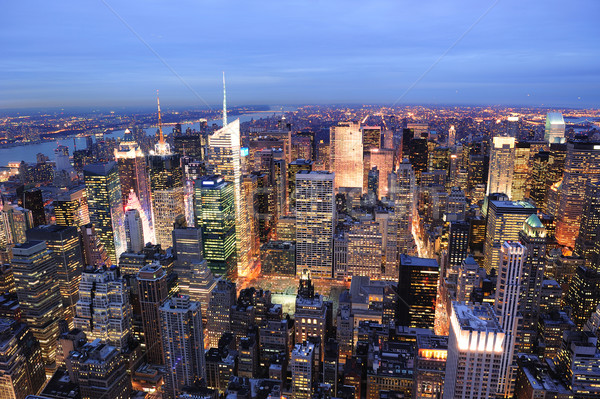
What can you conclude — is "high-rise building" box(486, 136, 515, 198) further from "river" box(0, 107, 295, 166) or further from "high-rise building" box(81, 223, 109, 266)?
"high-rise building" box(81, 223, 109, 266)

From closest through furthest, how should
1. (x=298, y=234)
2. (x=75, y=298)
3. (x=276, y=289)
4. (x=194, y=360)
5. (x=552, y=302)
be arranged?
(x=194, y=360)
(x=552, y=302)
(x=75, y=298)
(x=276, y=289)
(x=298, y=234)

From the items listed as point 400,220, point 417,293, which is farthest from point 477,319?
point 400,220

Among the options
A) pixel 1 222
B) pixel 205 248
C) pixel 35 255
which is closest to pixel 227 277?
pixel 205 248

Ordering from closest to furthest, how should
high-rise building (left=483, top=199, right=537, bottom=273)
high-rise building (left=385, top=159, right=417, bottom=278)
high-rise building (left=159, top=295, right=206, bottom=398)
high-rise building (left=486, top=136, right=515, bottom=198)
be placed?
high-rise building (left=159, top=295, right=206, bottom=398), high-rise building (left=483, top=199, right=537, bottom=273), high-rise building (left=385, top=159, right=417, bottom=278), high-rise building (left=486, top=136, right=515, bottom=198)

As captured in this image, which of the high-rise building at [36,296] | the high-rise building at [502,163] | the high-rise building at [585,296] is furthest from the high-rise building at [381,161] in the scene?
the high-rise building at [36,296]

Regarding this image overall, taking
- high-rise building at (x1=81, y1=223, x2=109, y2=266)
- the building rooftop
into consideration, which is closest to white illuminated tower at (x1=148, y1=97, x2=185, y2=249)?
high-rise building at (x1=81, y1=223, x2=109, y2=266)

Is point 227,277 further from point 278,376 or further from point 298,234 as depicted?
point 278,376

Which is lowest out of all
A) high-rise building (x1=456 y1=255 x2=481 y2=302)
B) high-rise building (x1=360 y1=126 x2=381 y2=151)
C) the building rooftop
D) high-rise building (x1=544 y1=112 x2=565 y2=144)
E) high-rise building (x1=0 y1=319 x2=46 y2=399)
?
high-rise building (x1=0 y1=319 x2=46 y2=399)
